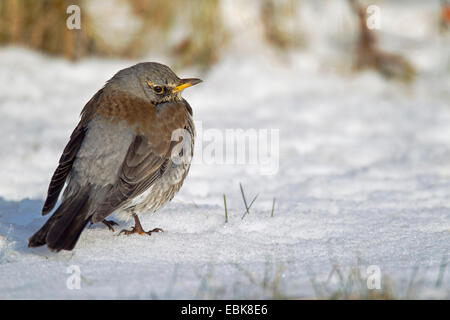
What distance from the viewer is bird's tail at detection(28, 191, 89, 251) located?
122 inches

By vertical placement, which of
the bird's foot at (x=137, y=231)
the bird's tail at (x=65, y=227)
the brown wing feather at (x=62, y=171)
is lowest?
the bird's foot at (x=137, y=231)

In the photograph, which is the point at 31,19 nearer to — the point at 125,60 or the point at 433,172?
the point at 125,60

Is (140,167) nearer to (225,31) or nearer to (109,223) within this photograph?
(109,223)

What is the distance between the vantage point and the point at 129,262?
3211 mm

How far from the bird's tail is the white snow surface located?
0.47 ft

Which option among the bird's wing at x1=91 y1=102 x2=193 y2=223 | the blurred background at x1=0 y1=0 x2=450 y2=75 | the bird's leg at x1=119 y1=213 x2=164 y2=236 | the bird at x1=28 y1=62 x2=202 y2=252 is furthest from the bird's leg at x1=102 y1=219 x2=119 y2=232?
the blurred background at x1=0 y1=0 x2=450 y2=75

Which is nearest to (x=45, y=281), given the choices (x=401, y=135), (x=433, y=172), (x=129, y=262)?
(x=129, y=262)

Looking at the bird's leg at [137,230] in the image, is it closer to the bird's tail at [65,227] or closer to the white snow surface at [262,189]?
the white snow surface at [262,189]

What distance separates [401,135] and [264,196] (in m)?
2.51

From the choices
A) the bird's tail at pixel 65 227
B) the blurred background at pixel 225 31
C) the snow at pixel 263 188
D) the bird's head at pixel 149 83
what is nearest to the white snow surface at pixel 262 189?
the snow at pixel 263 188

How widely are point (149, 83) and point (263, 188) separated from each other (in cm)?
155

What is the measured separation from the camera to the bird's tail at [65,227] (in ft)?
10.2

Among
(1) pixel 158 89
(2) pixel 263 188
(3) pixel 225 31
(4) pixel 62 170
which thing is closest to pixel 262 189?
(2) pixel 263 188
